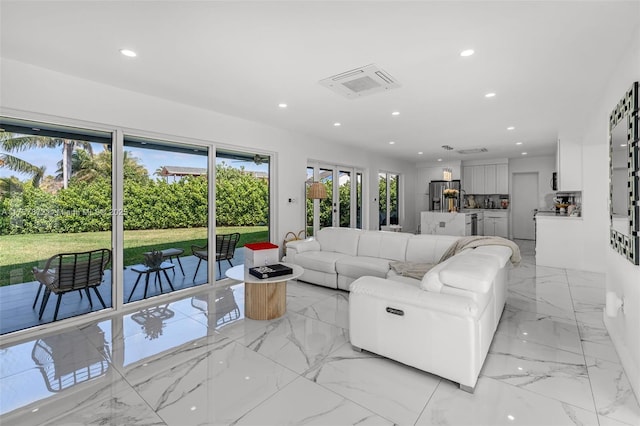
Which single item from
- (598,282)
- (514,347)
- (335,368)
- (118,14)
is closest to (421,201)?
(598,282)

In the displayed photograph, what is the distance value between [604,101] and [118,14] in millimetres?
4802

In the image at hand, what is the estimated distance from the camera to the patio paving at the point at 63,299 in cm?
300

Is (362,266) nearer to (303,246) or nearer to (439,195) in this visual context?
(303,246)

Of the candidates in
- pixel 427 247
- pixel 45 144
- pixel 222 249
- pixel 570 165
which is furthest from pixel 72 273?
pixel 570 165

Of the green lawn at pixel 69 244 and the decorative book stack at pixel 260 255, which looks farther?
the decorative book stack at pixel 260 255

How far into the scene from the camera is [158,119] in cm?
387

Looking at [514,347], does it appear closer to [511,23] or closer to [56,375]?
[511,23]

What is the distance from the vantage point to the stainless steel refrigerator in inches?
372

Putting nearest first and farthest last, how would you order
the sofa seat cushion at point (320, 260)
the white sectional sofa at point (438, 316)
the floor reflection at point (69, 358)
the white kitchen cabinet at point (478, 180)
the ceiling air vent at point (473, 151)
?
1. the white sectional sofa at point (438, 316)
2. the floor reflection at point (69, 358)
3. the sofa seat cushion at point (320, 260)
4. the ceiling air vent at point (473, 151)
5. the white kitchen cabinet at point (478, 180)

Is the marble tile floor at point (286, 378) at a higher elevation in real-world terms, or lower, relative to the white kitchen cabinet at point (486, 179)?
lower

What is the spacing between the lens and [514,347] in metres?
2.68

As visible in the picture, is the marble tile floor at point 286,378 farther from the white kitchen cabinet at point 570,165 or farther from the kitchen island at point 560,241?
the white kitchen cabinet at point 570,165

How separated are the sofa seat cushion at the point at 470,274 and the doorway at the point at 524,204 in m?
7.97

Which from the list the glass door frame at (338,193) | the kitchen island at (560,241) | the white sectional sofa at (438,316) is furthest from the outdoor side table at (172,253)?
the kitchen island at (560,241)
